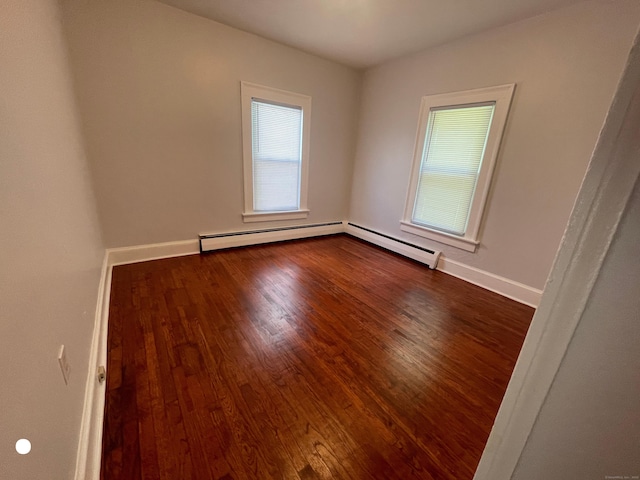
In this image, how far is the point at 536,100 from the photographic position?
7.29ft

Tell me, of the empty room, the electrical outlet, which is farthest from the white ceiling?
the electrical outlet

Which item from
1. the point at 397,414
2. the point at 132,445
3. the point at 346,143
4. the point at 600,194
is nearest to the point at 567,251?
the point at 600,194

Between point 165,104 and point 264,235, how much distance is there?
1.87 metres

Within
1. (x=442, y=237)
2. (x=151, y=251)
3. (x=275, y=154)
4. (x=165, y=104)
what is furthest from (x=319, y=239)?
(x=165, y=104)

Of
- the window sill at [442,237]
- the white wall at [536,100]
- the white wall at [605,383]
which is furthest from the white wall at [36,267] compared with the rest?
the window sill at [442,237]

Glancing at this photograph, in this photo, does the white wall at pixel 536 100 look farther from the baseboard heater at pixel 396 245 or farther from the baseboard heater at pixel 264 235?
the baseboard heater at pixel 264 235

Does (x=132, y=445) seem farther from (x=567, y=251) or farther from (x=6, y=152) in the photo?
(x=567, y=251)

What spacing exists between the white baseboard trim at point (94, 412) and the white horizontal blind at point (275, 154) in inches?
87.6

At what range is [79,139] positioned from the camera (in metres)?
2.03

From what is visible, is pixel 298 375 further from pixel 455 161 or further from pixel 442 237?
pixel 455 161

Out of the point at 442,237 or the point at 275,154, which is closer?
the point at 442,237

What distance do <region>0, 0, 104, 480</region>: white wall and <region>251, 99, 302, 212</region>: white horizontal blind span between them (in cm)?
195

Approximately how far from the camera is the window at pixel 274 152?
313 cm

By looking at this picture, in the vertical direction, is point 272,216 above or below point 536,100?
below
